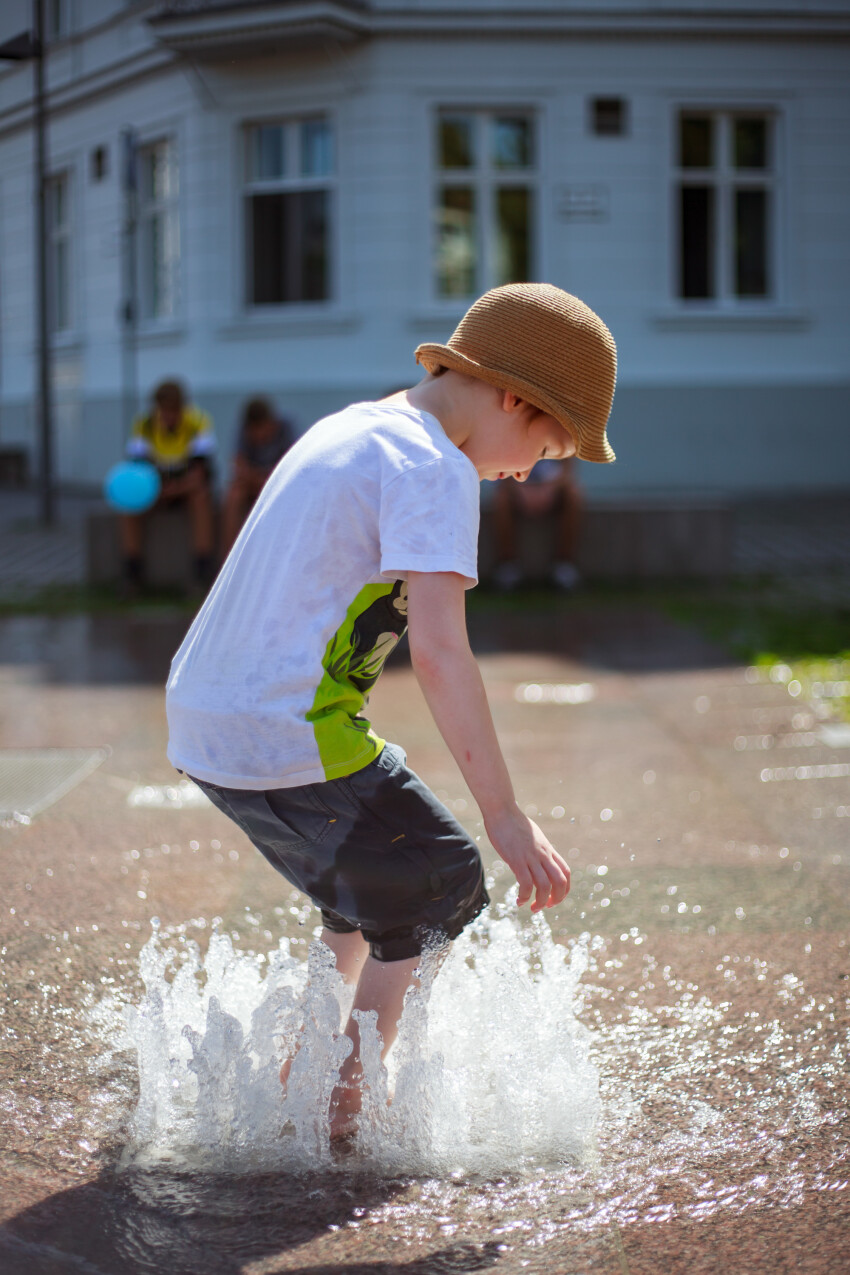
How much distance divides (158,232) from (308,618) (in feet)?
53.6

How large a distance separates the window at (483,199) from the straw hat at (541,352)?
1390cm

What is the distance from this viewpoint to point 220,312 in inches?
636

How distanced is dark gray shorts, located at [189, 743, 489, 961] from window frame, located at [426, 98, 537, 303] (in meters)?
14.0

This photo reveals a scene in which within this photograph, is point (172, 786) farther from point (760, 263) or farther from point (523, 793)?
point (760, 263)

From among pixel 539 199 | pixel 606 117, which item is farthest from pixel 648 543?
pixel 606 117

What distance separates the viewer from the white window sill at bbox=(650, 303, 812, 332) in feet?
51.4

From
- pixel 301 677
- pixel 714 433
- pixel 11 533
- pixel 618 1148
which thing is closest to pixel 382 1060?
pixel 618 1148

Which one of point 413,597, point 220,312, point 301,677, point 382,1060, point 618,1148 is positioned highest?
point 220,312

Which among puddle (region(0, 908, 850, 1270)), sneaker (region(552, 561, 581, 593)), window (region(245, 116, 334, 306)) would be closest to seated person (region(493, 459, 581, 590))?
sneaker (region(552, 561, 581, 593))

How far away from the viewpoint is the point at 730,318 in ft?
51.6

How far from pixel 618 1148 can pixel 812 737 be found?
328cm

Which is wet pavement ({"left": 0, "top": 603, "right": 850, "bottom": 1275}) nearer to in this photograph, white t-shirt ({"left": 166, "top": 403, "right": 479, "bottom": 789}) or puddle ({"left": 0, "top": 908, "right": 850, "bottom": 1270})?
puddle ({"left": 0, "top": 908, "right": 850, "bottom": 1270})

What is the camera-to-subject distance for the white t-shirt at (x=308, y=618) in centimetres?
200

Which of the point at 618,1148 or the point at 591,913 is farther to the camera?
the point at 591,913
